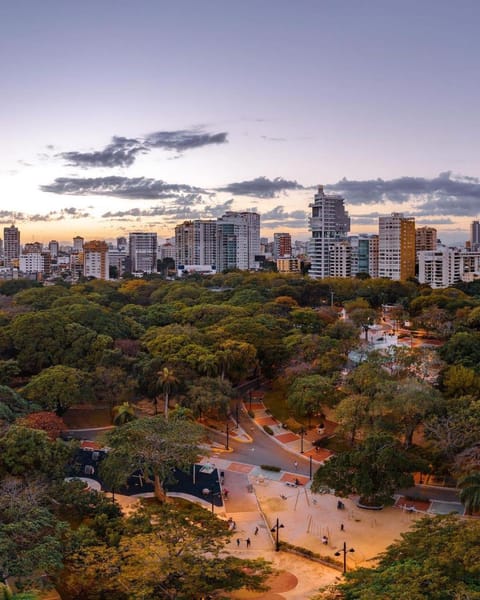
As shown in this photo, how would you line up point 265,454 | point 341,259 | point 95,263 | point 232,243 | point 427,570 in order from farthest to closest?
point 232,243, point 95,263, point 341,259, point 265,454, point 427,570

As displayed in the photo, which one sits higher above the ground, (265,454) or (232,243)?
(232,243)

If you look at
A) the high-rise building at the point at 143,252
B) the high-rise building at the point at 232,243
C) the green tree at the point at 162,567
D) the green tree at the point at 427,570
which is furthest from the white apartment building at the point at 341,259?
the green tree at the point at 162,567

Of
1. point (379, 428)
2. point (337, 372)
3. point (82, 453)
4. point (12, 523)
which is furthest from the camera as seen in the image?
point (337, 372)

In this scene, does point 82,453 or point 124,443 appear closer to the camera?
point 124,443

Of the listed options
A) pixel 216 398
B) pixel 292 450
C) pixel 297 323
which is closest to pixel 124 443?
pixel 216 398

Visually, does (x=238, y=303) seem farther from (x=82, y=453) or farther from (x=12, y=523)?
(x=12, y=523)

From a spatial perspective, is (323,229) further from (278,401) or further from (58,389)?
(58,389)

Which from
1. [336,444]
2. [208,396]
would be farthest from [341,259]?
[208,396]
